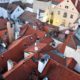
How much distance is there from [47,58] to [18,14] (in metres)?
30.3

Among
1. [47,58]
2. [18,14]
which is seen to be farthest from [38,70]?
[18,14]

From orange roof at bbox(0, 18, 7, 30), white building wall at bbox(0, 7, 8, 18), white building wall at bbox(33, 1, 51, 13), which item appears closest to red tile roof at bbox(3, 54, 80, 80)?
orange roof at bbox(0, 18, 7, 30)

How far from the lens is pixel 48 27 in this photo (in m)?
41.8

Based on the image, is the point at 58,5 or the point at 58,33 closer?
A: the point at 58,33

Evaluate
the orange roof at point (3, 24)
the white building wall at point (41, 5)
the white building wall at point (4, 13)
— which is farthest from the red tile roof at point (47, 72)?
the white building wall at point (4, 13)

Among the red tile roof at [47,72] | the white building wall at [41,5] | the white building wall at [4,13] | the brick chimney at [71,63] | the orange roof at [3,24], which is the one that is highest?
the white building wall at [41,5]

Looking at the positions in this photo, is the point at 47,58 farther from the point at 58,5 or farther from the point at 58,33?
the point at 58,5

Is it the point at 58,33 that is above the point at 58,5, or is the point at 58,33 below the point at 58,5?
below

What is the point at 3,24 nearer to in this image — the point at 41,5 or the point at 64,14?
the point at 41,5

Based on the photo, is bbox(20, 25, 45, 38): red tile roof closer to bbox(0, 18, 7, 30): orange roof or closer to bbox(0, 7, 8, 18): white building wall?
bbox(0, 18, 7, 30): orange roof

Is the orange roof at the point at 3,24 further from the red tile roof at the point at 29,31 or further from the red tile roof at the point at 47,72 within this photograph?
the red tile roof at the point at 47,72

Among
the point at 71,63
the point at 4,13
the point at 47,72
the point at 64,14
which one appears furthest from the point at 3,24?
the point at 47,72

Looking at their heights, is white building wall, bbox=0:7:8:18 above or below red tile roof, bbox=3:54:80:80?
above

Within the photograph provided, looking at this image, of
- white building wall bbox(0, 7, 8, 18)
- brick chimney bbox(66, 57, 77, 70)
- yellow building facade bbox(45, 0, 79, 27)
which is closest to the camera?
brick chimney bbox(66, 57, 77, 70)
